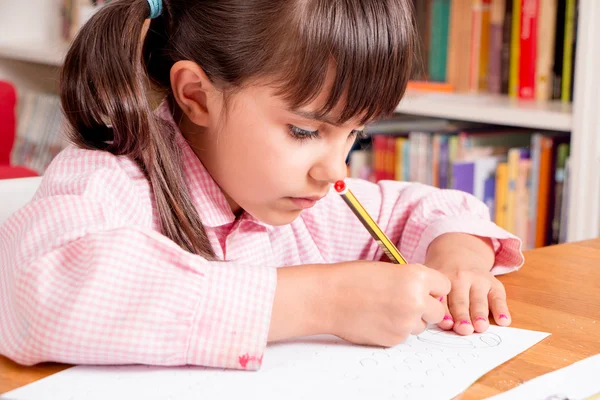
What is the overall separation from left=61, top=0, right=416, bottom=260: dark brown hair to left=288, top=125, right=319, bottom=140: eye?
0.03 metres

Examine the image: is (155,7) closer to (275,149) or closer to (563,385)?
(275,149)

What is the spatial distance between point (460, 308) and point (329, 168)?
0.18 meters

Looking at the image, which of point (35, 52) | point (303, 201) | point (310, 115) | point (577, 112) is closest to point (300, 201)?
point (303, 201)

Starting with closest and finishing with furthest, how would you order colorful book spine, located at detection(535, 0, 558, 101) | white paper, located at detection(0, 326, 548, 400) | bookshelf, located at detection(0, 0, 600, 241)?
white paper, located at detection(0, 326, 548, 400), bookshelf, located at detection(0, 0, 600, 241), colorful book spine, located at detection(535, 0, 558, 101)

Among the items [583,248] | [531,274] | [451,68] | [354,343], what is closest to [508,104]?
[451,68]

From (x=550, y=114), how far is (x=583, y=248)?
561 millimetres

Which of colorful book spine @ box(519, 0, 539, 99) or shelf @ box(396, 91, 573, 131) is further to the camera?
colorful book spine @ box(519, 0, 539, 99)

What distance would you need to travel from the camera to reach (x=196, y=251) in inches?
31.7

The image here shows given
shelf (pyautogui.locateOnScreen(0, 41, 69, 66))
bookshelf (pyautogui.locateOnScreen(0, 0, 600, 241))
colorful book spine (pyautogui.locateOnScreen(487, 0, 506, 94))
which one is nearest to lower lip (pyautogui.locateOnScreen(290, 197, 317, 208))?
bookshelf (pyautogui.locateOnScreen(0, 0, 600, 241))

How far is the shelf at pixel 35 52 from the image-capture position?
230cm

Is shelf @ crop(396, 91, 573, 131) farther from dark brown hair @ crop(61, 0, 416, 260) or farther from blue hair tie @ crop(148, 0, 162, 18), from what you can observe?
blue hair tie @ crop(148, 0, 162, 18)

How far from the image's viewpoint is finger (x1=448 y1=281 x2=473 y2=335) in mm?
703

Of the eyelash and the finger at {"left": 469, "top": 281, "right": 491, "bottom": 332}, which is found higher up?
the eyelash

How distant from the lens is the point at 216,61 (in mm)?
808
